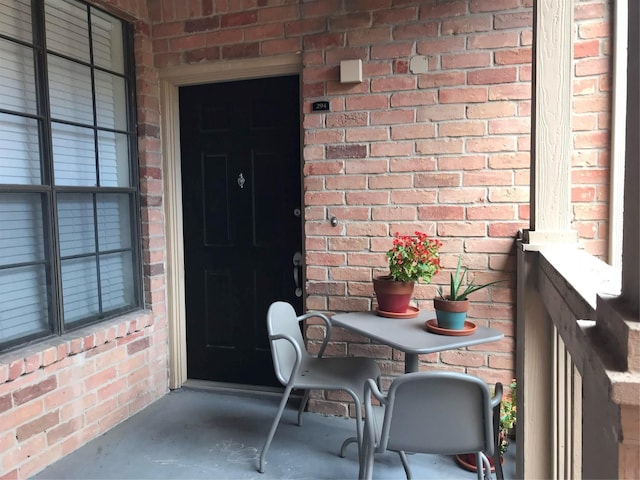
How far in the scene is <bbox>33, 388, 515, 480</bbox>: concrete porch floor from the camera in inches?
86.6

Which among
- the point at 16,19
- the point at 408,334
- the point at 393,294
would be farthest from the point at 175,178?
the point at 408,334

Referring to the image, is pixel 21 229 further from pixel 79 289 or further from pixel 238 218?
pixel 238 218

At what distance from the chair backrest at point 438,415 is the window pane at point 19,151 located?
6.59 feet

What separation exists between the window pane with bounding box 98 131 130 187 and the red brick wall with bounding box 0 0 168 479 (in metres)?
0.10

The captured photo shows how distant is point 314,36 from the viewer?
8.82 ft

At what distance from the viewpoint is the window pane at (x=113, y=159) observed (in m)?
2.72

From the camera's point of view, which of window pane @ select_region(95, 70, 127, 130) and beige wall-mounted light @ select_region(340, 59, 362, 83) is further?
window pane @ select_region(95, 70, 127, 130)

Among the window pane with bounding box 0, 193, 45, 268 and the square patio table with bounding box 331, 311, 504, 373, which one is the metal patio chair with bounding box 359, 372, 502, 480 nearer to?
the square patio table with bounding box 331, 311, 504, 373

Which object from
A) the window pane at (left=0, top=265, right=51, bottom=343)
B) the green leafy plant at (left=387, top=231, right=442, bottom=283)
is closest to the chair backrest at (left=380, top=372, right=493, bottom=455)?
the green leafy plant at (left=387, top=231, right=442, bottom=283)

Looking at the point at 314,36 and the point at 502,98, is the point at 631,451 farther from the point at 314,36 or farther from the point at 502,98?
the point at 314,36

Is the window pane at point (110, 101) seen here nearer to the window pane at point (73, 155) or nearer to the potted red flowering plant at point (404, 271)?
the window pane at point (73, 155)

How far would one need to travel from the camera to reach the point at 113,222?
280 centimetres

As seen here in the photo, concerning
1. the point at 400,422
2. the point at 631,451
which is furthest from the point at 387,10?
the point at 631,451

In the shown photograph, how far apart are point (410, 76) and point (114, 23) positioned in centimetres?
188
